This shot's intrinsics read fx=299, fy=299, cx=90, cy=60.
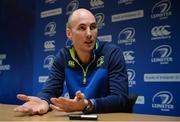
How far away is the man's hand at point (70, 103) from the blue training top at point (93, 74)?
0.98ft

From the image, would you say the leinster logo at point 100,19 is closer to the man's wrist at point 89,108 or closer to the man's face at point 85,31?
the man's face at point 85,31

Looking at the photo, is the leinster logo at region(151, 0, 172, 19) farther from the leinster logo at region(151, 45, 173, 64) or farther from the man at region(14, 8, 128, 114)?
the man at region(14, 8, 128, 114)

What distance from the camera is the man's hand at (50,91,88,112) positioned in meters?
1.27

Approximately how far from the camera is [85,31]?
70.1 inches

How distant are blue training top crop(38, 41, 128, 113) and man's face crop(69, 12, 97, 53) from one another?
0.05 m

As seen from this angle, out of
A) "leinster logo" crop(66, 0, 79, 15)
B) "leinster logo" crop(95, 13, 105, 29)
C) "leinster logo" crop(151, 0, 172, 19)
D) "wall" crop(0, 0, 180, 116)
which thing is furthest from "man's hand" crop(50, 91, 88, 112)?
"leinster logo" crop(66, 0, 79, 15)

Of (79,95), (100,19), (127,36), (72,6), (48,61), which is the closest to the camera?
(79,95)

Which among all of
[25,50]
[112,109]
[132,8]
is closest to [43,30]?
[25,50]

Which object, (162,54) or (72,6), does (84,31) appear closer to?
(162,54)

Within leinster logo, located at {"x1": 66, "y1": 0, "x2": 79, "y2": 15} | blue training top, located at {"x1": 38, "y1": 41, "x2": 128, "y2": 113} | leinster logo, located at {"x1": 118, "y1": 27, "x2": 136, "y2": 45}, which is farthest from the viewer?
leinster logo, located at {"x1": 66, "y1": 0, "x2": 79, "y2": 15}

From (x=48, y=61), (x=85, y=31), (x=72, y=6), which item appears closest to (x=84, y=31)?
(x=85, y=31)

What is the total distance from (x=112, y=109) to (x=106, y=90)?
0.30 meters

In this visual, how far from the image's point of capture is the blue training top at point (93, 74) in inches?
64.8

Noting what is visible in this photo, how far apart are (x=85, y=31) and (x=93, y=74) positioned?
0.27 m
